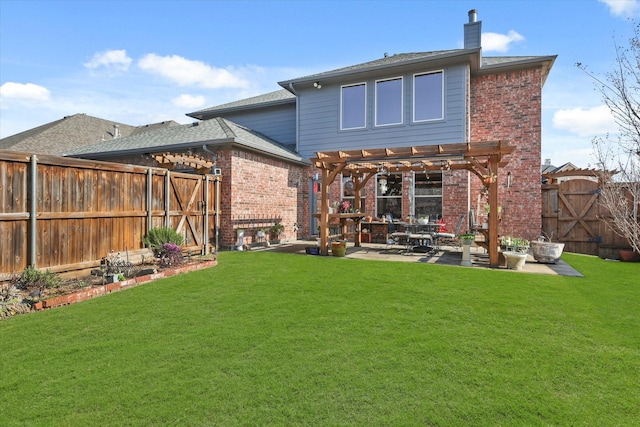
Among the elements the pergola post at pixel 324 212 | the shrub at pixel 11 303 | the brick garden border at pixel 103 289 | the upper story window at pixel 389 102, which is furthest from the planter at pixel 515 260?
the shrub at pixel 11 303

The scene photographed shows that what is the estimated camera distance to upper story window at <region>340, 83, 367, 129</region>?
520 inches

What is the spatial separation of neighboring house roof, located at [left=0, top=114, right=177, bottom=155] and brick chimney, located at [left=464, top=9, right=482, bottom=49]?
1974 centimetres

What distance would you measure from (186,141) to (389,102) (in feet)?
25.1

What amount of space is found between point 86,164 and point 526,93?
44.7 ft

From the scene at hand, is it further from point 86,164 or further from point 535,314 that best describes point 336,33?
point 535,314

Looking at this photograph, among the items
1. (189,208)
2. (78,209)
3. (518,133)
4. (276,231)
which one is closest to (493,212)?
(518,133)

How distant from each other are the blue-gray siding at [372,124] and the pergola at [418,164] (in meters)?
1.52

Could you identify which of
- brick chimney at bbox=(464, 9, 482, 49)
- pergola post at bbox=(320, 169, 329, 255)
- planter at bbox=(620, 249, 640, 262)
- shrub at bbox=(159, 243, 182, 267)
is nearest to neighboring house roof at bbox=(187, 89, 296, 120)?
pergola post at bbox=(320, 169, 329, 255)

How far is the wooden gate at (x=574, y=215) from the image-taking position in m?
10.9

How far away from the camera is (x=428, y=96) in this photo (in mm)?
12148

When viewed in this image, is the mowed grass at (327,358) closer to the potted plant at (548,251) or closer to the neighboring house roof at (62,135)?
the potted plant at (548,251)

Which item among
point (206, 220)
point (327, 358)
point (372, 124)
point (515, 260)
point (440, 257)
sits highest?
point (372, 124)

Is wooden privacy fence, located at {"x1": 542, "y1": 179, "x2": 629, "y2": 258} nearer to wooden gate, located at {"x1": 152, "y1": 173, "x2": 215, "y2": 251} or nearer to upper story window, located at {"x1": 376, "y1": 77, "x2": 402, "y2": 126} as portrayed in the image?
upper story window, located at {"x1": 376, "y1": 77, "x2": 402, "y2": 126}

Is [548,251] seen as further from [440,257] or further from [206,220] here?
[206,220]
